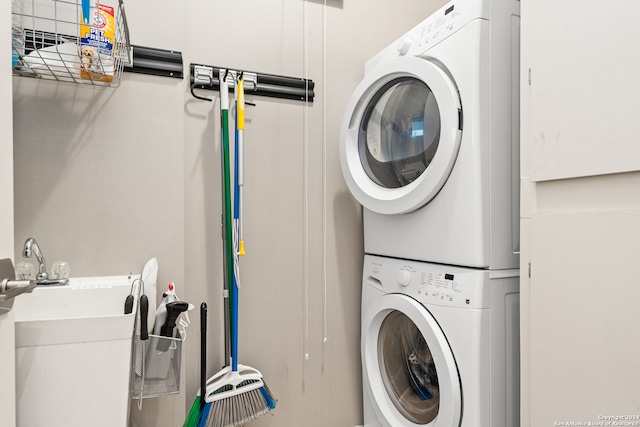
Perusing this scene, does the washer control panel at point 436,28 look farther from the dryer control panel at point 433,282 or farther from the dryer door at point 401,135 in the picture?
the dryer control panel at point 433,282

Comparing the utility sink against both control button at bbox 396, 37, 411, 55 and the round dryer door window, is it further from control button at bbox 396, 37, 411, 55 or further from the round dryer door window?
control button at bbox 396, 37, 411, 55

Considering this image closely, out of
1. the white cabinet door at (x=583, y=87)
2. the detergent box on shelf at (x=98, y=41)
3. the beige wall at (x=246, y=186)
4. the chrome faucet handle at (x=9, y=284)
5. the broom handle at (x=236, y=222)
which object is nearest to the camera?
the chrome faucet handle at (x=9, y=284)

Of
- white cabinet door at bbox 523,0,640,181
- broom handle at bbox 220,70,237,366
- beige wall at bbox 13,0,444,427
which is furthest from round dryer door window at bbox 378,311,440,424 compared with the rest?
white cabinet door at bbox 523,0,640,181

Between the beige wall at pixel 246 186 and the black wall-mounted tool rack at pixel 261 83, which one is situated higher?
the black wall-mounted tool rack at pixel 261 83

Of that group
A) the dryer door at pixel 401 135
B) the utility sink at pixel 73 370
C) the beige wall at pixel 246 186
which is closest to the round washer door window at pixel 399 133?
the dryer door at pixel 401 135

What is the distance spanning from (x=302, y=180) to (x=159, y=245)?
625 millimetres

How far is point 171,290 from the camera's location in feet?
4.11

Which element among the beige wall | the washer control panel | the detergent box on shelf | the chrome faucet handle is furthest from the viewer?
the beige wall

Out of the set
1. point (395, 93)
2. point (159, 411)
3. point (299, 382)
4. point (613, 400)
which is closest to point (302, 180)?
point (395, 93)

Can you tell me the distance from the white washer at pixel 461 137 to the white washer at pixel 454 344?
7 cm

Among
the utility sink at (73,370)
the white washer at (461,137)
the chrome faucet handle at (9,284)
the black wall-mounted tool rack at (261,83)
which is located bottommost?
the utility sink at (73,370)

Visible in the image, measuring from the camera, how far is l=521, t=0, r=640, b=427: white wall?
2.66 feet

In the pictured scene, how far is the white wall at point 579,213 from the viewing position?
81 centimetres

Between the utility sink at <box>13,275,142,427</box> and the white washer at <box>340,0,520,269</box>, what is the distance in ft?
2.94
